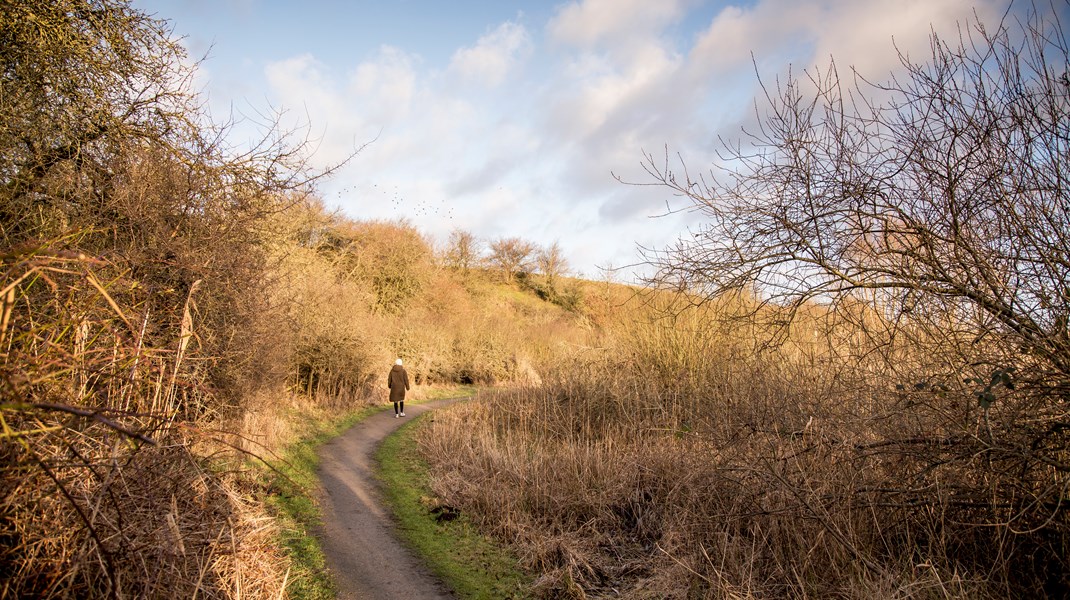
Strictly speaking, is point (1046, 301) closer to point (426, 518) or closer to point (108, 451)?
point (108, 451)

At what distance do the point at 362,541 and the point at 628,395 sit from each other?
5.84m

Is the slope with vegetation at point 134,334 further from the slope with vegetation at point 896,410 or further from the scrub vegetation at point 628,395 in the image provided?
the slope with vegetation at point 896,410

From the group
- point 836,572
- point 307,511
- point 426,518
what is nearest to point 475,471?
point 426,518

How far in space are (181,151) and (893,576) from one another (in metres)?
10.2

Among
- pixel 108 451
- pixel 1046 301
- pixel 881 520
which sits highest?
pixel 1046 301

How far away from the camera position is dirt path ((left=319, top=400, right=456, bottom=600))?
5.61m

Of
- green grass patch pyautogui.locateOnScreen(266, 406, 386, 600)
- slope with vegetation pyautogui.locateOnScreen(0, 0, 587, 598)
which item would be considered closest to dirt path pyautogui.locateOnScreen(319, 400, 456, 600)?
green grass patch pyautogui.locateOnScreen(266, 406, 386, 600)

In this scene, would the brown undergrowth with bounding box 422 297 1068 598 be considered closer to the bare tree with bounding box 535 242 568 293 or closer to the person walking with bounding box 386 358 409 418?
the person walking with bounding box 386 358 409 418

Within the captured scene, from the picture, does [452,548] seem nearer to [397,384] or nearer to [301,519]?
[301,519]

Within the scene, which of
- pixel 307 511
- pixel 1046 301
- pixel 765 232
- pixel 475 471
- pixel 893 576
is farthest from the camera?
pixel 475 471

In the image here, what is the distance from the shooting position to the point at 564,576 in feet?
18.8

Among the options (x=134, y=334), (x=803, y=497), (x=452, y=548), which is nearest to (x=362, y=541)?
(x=452, y=548)

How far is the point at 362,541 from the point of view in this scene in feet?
21.9

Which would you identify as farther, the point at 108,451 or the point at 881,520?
the point at 881,520
